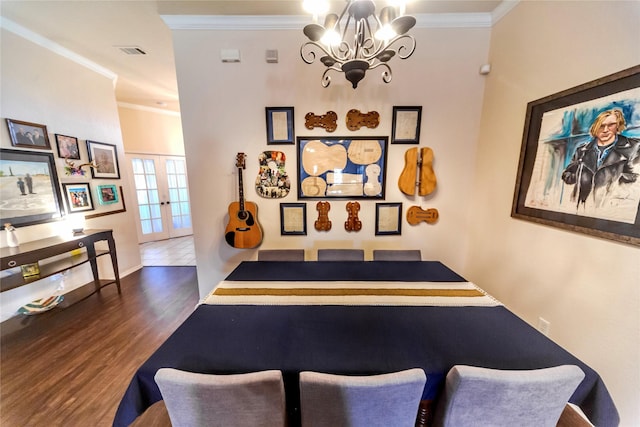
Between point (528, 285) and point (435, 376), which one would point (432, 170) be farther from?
point (435, 376)

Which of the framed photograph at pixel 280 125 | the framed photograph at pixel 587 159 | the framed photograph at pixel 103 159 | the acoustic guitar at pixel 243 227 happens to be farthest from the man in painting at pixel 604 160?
the framed photograph at pixel 103 159

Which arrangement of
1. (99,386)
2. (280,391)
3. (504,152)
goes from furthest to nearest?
(504,152)
(99,386)
(280,391)

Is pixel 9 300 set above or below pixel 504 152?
below

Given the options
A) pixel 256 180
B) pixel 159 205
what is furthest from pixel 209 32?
pixel 159 205

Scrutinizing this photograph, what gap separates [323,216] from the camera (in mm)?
2402

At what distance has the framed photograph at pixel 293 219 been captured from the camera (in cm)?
240

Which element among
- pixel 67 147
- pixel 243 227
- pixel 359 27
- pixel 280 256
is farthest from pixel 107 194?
pixel 359 27

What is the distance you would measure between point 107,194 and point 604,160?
Result: 503 cm

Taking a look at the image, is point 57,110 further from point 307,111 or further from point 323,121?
point 323,121

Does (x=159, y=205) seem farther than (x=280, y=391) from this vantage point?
Yes

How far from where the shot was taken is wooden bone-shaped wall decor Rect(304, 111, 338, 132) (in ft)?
7.30

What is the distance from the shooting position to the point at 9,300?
2268 mm

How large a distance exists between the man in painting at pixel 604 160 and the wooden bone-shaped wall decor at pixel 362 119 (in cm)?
146

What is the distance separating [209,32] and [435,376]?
3.05 m
